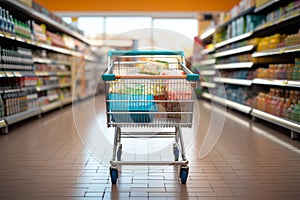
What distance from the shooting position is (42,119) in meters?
6.29

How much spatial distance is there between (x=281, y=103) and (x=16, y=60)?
4.01 meters

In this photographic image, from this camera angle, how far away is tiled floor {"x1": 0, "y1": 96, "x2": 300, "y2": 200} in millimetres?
2467

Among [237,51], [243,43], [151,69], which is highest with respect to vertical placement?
[243,43]

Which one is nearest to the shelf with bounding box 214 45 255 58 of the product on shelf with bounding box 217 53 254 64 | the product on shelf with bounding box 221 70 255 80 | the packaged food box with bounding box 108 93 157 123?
the product on shelf with bounding box 217 53 254 64

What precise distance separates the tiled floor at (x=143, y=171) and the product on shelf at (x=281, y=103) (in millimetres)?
351

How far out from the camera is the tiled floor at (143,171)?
97.1 inches

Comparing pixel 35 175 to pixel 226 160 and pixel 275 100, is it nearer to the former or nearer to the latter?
pixel 226 160

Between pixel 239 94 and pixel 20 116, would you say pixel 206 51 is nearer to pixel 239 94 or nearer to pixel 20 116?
pixel 239 94

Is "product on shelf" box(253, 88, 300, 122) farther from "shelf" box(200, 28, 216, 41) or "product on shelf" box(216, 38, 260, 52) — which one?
"shelf" box(200, 28, 216, 41)

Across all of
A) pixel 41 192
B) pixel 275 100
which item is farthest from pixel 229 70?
pixel 41 192

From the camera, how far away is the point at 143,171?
3000 millimetres

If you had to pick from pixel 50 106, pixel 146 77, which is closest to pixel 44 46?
pixel 50 106

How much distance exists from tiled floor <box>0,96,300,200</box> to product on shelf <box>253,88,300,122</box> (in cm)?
35

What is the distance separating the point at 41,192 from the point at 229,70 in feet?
24.1
